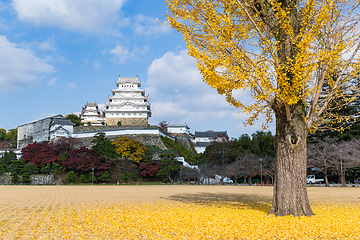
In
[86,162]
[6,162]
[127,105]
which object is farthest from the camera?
[127,105]

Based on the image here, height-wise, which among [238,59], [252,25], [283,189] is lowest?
[283,189]

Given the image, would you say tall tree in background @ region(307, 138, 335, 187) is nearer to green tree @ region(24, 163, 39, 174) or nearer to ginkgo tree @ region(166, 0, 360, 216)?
ginkgo tree @ region(166, 0, 360, 216)

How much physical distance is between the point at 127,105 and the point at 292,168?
173 ft

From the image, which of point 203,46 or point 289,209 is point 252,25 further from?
point 289,209

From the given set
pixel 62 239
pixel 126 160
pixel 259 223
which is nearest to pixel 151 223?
pixel 62 239

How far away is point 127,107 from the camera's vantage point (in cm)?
5750

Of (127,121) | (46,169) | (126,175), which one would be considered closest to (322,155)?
(126,175)

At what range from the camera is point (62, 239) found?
4.95 metres

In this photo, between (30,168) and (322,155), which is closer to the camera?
(322,155)

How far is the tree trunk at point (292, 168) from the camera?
6883 mm

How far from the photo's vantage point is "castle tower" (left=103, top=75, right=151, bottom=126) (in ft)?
187

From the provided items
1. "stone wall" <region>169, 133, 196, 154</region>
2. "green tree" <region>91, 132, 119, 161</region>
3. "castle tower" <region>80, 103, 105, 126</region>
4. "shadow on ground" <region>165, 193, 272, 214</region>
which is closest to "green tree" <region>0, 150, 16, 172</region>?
"green tree" <region>91, 132, 119, 161</region>

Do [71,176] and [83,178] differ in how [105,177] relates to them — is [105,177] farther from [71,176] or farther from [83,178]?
[71,176]

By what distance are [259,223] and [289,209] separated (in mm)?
1263
